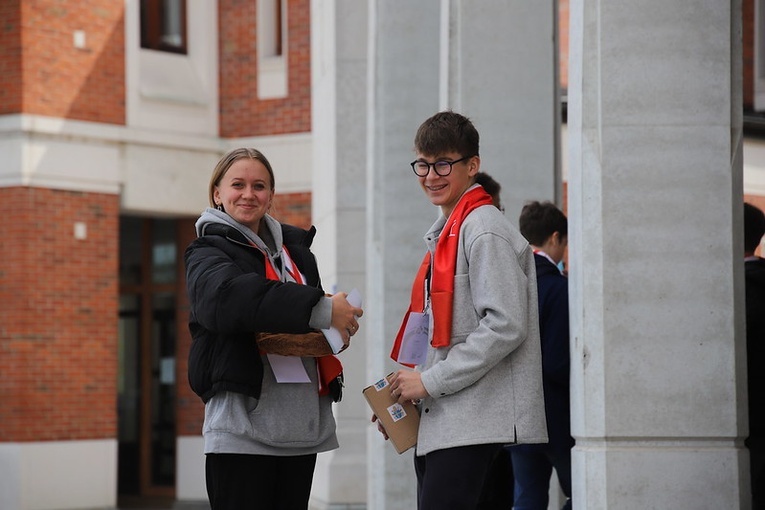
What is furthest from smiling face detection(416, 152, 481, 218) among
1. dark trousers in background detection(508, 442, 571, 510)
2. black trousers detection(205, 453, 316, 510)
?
dark trousers in background detection(508, 442, 571, 510)

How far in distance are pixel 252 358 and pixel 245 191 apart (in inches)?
22.8

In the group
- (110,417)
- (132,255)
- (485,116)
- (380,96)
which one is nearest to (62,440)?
(110,417)

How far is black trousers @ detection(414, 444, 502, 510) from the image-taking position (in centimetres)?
425

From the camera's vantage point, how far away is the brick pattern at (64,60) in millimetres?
16234

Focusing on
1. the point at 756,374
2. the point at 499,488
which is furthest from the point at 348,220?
the point at 756,374

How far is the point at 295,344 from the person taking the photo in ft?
14.5

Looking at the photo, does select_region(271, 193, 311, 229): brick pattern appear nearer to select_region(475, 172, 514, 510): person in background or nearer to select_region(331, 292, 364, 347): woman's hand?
select_region(475, 172, 514, 510): person in background

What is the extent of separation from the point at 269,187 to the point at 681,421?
1.67m

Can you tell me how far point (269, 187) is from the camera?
4.64 meters

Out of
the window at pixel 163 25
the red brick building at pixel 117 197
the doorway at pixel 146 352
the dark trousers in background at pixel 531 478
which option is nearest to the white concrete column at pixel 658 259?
the dark trousers in background at pixel 531 478

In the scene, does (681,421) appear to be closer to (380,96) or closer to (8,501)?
(380,96)

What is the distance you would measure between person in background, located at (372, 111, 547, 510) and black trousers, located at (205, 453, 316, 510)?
420 millimetres

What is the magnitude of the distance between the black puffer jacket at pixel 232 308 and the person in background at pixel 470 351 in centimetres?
43

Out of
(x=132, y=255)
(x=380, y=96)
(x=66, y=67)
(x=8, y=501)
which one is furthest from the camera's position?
(x=132, y=255)
